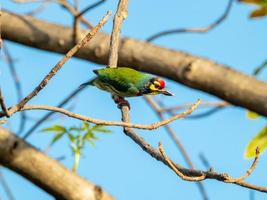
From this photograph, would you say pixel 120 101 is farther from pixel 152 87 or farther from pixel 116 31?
pixel 116 31

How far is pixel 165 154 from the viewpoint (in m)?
2.96

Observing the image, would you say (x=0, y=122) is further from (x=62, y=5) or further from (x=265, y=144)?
(x=62, y=5)

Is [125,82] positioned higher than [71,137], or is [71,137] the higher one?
[125,82]

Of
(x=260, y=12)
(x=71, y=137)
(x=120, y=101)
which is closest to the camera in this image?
(x=120, y=101)

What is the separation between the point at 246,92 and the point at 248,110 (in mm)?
137

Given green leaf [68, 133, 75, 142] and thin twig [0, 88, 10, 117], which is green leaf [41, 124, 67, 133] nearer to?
green leaf [68, 133, 75, 142]

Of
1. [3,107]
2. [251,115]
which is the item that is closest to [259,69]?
[251,115]

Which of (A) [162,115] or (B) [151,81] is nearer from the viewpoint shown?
(B) [151,81]

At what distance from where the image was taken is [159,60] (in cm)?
577

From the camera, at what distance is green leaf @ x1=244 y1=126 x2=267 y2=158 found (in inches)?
209

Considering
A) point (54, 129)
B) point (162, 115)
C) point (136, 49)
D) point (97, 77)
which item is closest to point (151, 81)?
point (97, 77)

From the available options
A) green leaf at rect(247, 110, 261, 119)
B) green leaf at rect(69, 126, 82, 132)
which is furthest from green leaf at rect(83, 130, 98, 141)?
green leaf at rect(247, 110, 261, 119)

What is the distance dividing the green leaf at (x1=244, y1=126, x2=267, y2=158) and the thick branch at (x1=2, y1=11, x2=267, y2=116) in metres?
0.21

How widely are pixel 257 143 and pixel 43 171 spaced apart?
1.62 meters
